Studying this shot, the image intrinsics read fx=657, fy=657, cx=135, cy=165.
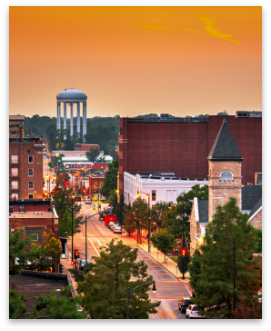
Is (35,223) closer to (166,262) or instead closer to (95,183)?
(166,262)

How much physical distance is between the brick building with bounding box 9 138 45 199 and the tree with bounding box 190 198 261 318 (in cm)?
6407

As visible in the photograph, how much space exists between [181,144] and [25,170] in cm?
4822

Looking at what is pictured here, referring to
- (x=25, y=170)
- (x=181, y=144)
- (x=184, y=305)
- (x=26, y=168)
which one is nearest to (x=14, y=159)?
(x=26, y=168)

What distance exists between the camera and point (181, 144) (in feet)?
488

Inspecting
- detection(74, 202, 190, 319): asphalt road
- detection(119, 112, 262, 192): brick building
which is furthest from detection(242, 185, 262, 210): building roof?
detection(119, 112, 262, 192): brick building

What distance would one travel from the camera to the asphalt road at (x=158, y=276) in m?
57.8

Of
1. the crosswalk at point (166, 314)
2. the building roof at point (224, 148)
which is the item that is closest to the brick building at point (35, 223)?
the crosswalk at point (166, 314)

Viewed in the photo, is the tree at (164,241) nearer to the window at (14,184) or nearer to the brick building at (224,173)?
the brick building at (224,173)

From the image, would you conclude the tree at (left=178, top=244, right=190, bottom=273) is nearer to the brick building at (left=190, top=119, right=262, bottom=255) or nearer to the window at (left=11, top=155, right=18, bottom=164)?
the brick building at (left=190, top=119, right=262, bottom=255)

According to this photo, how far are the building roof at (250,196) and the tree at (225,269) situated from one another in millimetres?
31814

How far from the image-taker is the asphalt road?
5776 cm

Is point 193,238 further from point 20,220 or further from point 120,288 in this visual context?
point 120,288

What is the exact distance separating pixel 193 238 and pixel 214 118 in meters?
70.5
